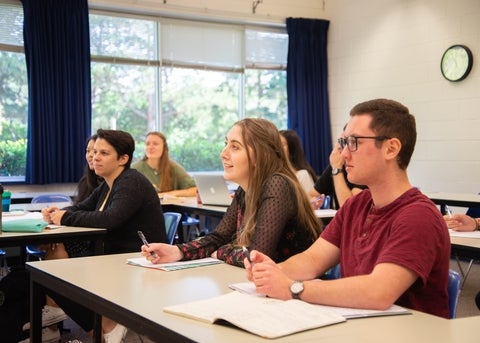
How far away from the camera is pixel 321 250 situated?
189 cm

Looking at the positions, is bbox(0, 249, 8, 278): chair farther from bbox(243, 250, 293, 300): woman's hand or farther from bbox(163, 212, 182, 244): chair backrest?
bbox(243, 250, 293, 300): woman's hand

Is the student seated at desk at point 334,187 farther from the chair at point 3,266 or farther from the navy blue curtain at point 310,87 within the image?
the navy blue curtain at point 310,87

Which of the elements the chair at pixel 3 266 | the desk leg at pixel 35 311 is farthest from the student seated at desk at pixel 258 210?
the chair at pixel 3 266

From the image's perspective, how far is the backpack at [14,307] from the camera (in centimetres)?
265

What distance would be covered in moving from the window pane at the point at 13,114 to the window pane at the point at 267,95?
278 cm

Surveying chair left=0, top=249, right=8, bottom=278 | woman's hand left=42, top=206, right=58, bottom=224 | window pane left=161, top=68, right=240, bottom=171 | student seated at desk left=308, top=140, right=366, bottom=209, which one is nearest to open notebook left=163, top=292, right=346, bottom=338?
woman's hand left=42, top=206, right=58, bottom=224

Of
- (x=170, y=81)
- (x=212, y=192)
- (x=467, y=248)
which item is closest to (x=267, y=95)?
(x=170, y=81)

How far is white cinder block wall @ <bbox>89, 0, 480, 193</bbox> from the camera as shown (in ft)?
20.3

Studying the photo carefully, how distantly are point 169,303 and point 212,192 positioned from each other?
3105 millimetres

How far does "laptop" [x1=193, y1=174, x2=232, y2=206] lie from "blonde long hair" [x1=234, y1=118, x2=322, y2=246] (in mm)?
2246

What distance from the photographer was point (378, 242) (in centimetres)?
164

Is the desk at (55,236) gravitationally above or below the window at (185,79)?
below

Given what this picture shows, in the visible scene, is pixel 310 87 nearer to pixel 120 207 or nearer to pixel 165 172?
pixel 165 172

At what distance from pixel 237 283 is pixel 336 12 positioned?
21.9 feet
